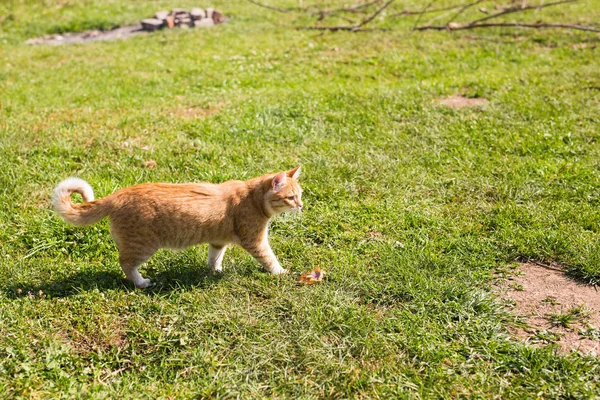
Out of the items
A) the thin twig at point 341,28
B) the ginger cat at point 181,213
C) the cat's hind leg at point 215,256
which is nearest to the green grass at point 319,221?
the cat's hind leg at point 215,256

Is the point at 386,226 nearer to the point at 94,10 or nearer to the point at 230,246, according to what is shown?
the point at 230,246

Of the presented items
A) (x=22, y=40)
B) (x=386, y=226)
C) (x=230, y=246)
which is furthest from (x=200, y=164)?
(x=22, y=40)

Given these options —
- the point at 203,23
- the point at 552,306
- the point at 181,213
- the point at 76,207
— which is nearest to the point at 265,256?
the point at 181,213

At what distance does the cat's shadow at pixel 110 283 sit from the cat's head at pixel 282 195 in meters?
0.75

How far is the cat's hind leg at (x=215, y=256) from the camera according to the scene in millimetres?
4395

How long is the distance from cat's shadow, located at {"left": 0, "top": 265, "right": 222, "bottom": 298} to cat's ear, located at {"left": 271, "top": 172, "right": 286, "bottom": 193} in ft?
2.90

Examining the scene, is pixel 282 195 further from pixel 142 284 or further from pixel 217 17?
pixel 217 17

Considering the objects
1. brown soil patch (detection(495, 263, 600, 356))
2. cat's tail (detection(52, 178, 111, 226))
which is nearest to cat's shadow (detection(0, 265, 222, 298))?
cat's tail (detection(52, 178, 111, 226))

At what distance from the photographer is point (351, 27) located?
12.1 m

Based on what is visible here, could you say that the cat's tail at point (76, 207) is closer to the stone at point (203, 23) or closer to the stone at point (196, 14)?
the stone at point (203, 23)

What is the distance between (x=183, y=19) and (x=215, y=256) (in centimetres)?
1092

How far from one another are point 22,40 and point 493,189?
12.6m

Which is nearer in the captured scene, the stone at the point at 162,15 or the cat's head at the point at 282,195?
the cat's head at the point at 282,195

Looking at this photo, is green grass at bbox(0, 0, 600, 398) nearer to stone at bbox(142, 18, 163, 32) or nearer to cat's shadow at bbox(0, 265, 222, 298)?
cat's shadow at bbox(0, 265, 222, 298)
